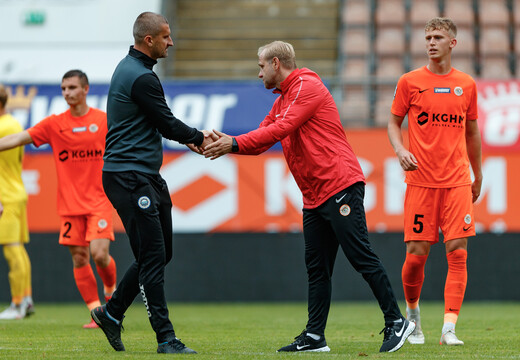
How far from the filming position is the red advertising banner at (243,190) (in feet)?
35.6

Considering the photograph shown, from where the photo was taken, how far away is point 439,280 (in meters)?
10.8

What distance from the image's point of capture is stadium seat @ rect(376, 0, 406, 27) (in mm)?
14812

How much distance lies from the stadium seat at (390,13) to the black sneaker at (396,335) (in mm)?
10021

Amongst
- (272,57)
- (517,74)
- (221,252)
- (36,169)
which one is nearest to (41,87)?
(36,169)

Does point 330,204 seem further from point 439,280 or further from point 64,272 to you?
point 64,272

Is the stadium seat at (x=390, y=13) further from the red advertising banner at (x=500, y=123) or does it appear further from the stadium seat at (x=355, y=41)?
the red advertising banner at (x=500, y=123)

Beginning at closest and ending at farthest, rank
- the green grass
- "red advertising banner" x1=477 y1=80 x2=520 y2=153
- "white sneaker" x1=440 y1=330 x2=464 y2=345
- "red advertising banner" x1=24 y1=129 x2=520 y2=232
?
1. the green grass
2. "white sneaker" x1=440 y1=330 x2=464 y2=345
3. "red advertising banner" x1=477 y1=80 x2=520 y2=153
4. "red advertising banner" x1=24 y1=129 x2=520 y2=232

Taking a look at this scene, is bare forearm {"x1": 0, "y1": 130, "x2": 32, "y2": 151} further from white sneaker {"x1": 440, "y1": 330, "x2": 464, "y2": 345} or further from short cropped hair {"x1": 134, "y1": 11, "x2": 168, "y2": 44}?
white sneaker {"x1": 440, "y1": 330, "x2": 464, "y2": 345}

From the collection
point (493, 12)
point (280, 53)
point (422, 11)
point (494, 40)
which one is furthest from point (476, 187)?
point (493, 12)

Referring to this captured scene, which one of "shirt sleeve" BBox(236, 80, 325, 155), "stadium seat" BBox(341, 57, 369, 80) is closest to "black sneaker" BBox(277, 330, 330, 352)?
"shirt sleeve" BBox(236, 80, 325, 155)

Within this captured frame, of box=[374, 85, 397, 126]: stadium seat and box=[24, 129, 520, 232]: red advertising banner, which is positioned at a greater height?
box=[374, 85, 397, 126]: stadium seat

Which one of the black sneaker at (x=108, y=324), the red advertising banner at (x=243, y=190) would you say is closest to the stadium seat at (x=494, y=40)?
the red advertising banner at (x=243, y=190)

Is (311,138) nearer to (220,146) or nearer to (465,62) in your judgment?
(220,146)

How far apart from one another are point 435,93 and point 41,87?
6.59 m
